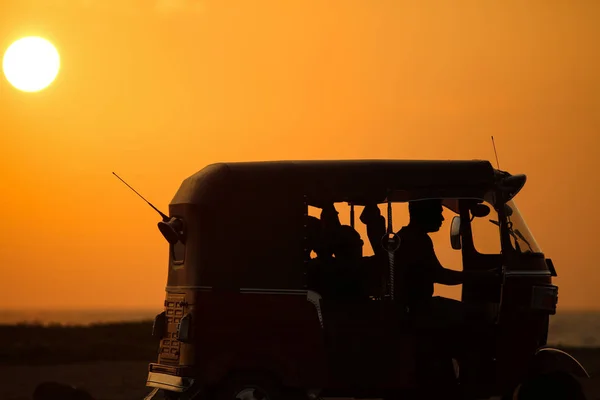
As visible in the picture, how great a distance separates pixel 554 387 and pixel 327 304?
256 cm

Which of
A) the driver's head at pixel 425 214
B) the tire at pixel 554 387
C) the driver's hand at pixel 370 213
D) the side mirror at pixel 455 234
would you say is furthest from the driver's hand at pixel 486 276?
the driver's hand at pixel 370 213

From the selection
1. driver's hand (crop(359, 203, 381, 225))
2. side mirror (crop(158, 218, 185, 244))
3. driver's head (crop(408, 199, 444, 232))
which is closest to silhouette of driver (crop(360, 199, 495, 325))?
driver's head (crop(408, 199, 444, 232))

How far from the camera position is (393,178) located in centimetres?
1293

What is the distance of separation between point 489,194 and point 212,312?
10.8ft

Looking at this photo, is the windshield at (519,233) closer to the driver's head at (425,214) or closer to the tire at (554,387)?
the driver's head at (425,214)

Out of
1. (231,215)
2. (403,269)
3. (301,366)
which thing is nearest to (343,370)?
(301,366)

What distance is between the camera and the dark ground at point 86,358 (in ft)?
78.7

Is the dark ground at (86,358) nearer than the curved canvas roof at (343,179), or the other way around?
the curved canvas roof at (343,179)

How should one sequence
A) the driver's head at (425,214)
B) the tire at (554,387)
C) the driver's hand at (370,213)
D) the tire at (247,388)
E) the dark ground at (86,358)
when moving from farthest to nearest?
the dark ground at (86,358)
the driver's hand at (370,213)
the driver's head at (425,214)
the tire at (247,388)
the tire at (554,387)

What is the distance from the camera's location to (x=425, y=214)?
43.3ft

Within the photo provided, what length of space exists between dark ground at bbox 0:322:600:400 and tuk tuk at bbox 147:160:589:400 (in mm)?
8462

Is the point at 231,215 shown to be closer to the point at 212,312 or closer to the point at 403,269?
the point at 212,312

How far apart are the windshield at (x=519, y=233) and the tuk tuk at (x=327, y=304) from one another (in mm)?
A: 16

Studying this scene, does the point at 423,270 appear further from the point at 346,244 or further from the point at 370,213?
the point at 370,213
